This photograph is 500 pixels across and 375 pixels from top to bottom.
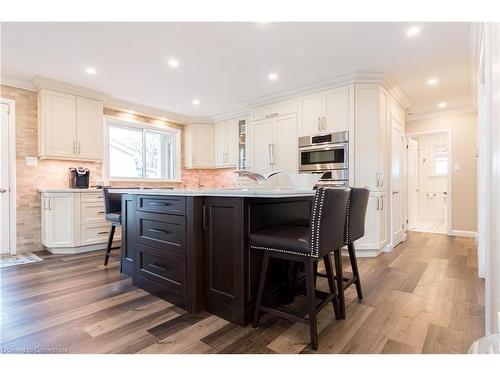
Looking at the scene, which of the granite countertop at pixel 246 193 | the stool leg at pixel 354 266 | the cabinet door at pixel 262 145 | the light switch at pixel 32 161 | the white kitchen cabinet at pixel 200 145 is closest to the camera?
the granite countertop at pixel 246 193

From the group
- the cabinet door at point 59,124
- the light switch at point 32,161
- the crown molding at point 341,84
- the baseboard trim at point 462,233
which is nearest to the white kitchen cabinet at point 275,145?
the crown molding at point 341,84

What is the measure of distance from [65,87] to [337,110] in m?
3.97

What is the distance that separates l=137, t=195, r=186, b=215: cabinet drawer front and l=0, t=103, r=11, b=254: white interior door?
8.38ft

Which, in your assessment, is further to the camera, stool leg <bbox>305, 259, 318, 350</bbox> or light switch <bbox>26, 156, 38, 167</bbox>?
light switch <bbox>26, 156, 38, 167</bbox>

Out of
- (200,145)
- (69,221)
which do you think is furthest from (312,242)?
(200,145)

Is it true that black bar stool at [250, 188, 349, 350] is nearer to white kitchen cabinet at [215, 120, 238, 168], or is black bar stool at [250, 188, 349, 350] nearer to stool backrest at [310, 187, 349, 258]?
stool backrest at [310, 187, 349, 258]

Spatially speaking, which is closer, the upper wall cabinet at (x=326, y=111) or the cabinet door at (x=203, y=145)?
the upper wall cabinet at (x=326, y=111)

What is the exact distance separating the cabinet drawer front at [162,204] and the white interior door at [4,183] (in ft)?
8.38

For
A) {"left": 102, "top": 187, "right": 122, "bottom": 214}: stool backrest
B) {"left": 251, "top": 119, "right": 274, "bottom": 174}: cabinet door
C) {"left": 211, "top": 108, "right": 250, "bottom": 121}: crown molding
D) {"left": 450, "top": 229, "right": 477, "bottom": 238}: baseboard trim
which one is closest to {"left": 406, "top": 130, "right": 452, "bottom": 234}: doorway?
Answer: {"left": 450, "top": 229, "right": 477, "bottom": 238}: baseboard trim

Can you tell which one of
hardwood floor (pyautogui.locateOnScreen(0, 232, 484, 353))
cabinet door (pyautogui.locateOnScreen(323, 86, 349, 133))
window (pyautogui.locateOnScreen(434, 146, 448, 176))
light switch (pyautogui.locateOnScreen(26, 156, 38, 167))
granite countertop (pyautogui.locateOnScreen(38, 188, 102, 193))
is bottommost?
hardwood floor (pyautogui.locateOnScreen(0, 232, 484, 353))

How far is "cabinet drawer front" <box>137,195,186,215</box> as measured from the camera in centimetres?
199

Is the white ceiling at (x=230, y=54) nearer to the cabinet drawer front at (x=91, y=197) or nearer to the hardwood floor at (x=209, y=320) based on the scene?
the cabinet drawer front at (x=91, y=197)

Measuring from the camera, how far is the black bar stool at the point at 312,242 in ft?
4.90
